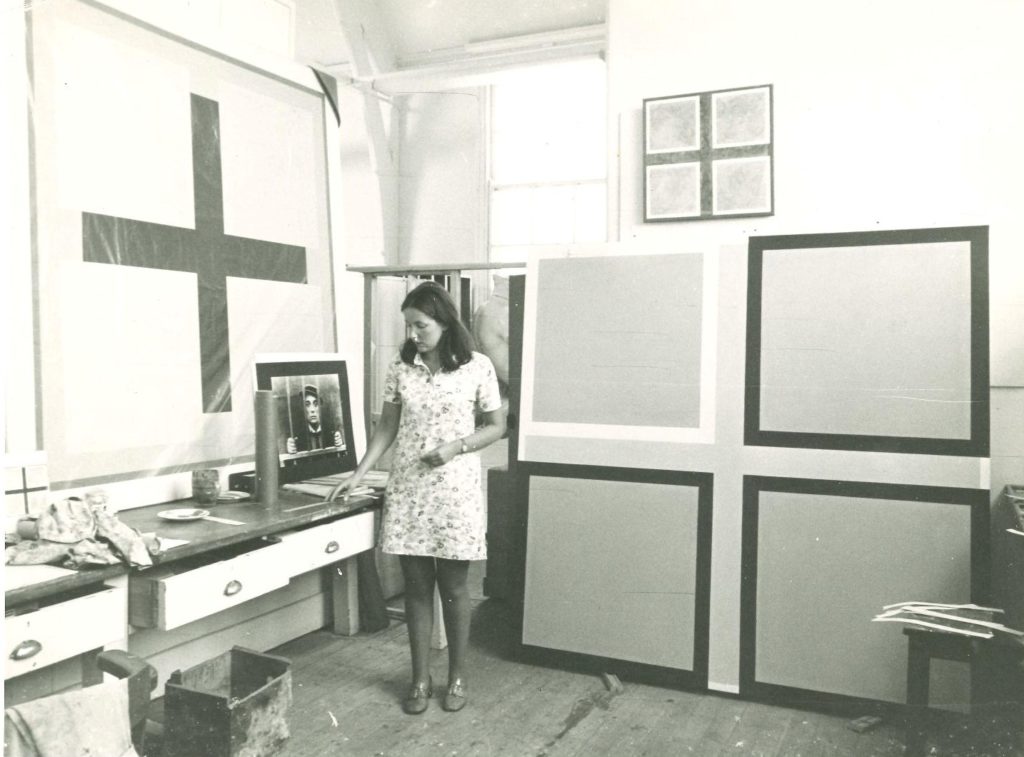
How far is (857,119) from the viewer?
3.37 m

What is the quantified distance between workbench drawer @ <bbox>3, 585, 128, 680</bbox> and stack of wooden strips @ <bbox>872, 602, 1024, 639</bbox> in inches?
79.0

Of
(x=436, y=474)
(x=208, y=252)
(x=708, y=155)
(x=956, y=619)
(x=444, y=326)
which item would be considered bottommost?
(x=956, y=619)

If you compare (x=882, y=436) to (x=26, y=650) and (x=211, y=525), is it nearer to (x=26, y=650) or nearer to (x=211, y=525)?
(x=211, y=525)

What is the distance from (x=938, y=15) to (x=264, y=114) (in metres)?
2.66

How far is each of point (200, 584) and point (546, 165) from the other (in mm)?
3856

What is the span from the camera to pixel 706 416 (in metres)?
3.15

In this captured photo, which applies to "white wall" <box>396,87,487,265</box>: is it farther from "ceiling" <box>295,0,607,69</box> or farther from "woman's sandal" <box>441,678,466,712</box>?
"woman's sandal" <box>441,678,466,712</box>

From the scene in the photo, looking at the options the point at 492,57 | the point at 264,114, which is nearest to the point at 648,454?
the point at 264,114

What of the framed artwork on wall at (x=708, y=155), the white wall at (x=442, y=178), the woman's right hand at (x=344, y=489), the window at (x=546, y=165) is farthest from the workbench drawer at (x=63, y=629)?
the window at (x=546, y=165)

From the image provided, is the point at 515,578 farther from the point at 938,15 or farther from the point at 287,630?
the point at 938,15

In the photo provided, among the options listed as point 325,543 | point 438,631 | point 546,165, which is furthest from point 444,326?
point 546,165

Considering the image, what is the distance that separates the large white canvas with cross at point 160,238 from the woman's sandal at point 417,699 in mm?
1121

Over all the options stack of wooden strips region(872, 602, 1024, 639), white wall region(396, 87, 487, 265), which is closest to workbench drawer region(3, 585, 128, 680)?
stack of wooden strips region(872, 602, 1024, 639)

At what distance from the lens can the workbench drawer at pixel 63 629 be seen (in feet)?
6.25
